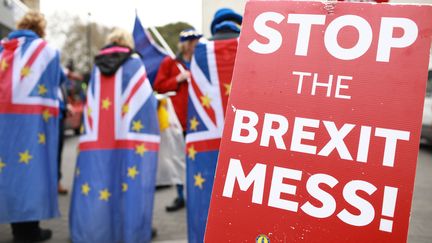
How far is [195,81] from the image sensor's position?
8.23ft

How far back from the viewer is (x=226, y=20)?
2611 mm

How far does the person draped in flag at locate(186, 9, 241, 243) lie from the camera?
2428mm

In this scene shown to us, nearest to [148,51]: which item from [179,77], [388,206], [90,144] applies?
[179,77]

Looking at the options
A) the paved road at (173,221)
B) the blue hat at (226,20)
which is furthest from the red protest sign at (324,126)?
the paved road at (173,221)

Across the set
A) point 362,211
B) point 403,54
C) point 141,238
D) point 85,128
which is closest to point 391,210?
point 362,211

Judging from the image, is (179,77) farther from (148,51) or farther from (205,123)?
(205,123)

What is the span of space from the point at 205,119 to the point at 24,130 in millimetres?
1452

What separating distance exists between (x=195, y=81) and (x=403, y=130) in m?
1.41

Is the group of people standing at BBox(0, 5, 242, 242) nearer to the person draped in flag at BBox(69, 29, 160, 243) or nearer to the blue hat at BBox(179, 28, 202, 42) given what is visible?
the person draped in flag at BBox(69, 29, 160, 243)

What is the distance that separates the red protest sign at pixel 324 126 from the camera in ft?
4.34

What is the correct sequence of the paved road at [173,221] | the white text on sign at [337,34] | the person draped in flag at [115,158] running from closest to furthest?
the white text on sign at [337,34] < the person draped in flag at [115,158] < the paved road at [173,221]

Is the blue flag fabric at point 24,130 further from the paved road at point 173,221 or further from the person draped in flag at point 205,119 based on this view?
the person draped in flag at point 205,119

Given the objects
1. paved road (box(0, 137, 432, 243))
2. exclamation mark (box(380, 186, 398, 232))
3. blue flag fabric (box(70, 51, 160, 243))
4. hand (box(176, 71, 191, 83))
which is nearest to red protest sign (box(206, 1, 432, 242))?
exclamation mark (box(380, 186, 398, 232))

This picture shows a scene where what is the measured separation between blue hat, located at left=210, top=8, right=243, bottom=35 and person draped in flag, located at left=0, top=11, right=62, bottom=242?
135 cm
